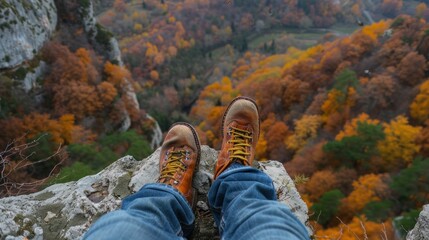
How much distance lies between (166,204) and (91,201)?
38.9 inches

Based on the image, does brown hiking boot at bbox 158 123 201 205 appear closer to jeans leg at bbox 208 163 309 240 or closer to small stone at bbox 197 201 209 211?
small stone at bbox 197 201 209 211

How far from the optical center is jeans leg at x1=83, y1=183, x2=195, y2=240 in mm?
1814

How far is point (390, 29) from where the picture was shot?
139 ft

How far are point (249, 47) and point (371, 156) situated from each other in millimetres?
55629

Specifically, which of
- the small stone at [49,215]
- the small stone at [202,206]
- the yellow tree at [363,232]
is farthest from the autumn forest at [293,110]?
the small stone at [202,206]

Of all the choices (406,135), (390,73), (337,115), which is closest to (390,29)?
(390,73)

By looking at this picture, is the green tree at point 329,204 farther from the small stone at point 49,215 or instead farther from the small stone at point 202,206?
the small stone at point 49,215

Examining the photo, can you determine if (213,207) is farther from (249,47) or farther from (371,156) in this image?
(249,47)

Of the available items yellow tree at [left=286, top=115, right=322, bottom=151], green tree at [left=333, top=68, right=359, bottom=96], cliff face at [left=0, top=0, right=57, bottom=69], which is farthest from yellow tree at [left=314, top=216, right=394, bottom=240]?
cliff face at [left=0, top=0, right=57, bottom=69]

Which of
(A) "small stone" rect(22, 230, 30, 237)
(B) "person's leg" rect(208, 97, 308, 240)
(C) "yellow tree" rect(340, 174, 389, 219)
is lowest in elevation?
(C) "yellow tree" rect(340, 174, 389, 219)

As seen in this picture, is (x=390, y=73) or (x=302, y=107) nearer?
(x=390, y=73)

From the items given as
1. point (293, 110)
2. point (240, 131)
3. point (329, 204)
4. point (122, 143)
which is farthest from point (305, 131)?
point (240, 131)

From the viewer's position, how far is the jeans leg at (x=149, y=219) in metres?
1.81

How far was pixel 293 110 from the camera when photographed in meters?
41.7
